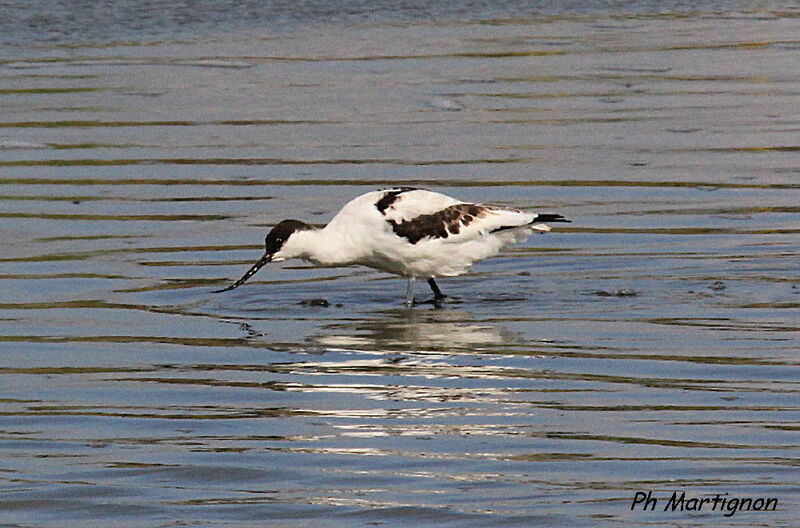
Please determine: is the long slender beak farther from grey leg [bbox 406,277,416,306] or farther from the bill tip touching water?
grey leg [bbox 406,277,416,306]

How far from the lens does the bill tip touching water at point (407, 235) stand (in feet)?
34.8

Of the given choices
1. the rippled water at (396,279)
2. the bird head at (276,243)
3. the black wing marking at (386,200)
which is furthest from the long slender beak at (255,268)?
the black wing marking at (386,200)

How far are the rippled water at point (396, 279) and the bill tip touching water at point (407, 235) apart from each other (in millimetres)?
241

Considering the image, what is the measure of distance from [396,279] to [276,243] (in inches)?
52.9

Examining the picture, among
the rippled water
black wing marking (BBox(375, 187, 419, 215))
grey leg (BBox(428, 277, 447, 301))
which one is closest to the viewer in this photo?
the rippled water

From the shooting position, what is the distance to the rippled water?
6.80 metres

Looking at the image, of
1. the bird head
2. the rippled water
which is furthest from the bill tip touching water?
the rippled water

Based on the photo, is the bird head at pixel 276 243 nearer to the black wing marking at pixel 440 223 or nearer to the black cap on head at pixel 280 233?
the black cap on head at pixel 280 233

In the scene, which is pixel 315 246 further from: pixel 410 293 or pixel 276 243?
pixel 410 293

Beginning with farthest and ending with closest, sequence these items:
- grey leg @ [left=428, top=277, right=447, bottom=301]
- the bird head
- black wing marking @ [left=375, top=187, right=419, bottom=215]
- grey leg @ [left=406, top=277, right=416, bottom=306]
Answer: grey leg @ [left=428, top=277, right=447, bottom=301] → grey leg @ [left=406, top=277, right=416, bottom=306] → black wing marking @ [left=375, top=187, right=419, bottom=215] → the bird head

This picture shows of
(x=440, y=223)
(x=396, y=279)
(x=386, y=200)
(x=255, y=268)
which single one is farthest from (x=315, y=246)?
(x=396, y=279)

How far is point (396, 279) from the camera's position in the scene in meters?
11.7

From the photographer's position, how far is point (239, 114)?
1510 centimetres

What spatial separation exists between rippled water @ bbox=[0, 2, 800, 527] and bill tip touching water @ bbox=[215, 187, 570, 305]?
9.5 inches
